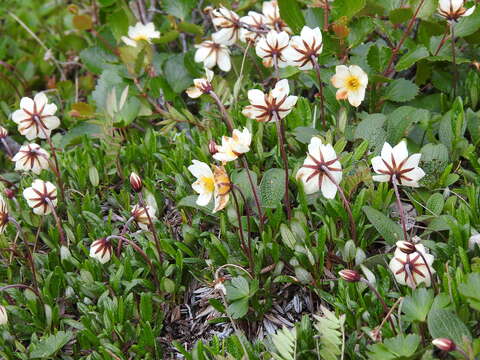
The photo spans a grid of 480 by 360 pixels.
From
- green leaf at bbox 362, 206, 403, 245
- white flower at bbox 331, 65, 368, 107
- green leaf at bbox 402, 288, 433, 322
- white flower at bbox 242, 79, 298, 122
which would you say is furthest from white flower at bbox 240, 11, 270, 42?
green leaf at bbox 402, 288, 433, 322

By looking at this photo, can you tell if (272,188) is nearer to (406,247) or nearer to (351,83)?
(351,83)

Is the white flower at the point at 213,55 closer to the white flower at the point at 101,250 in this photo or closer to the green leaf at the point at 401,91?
the green leaf at the point at 401,91

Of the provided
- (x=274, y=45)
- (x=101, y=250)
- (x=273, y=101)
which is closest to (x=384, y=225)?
(x=273, y=101)

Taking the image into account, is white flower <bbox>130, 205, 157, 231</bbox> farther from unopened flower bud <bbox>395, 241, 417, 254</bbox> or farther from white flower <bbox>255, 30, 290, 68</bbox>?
unopened flower bud <bbox>395, 241, 417, 254</bbox>

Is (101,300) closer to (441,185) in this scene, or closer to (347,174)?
(347,174)

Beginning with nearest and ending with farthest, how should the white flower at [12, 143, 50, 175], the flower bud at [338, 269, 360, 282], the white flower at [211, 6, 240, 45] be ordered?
the flower bud at [338, 269, 360, 282]
the white flower at [12, 143, 50, 175]
the white flower at [211, 6, 240, 45]
